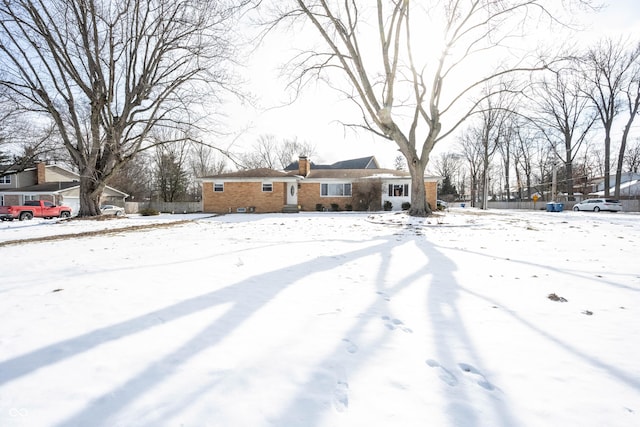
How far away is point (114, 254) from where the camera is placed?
5.50 meters

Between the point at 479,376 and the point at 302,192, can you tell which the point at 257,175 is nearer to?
the point at 302,192

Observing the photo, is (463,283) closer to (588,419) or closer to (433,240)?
(588,419)

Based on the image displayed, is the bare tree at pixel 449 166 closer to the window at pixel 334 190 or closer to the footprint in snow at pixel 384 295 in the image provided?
the window at pixel 334 190

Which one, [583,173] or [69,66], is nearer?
[69,66]

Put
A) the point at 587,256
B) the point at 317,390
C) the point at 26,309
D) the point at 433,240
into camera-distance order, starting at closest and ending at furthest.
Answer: the point at 317,390, the point at 26,309, the point at 587,256, the point at 433,240

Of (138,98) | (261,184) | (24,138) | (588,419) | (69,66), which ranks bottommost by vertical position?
(588,419)

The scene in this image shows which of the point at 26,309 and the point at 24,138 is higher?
the point at 24,138

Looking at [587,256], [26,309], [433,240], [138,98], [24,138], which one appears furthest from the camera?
[24,138]

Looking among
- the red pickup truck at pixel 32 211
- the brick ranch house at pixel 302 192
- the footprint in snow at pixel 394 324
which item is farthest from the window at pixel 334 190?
the footprint in snow at pixel 394 324

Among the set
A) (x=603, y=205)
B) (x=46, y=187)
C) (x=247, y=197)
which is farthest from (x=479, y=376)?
(x=46, y=187)

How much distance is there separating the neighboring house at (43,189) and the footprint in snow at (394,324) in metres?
35.6

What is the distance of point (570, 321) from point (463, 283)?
1.17m

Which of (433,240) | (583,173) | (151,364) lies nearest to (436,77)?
(433,240)

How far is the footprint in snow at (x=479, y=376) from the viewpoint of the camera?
171 centimetres
